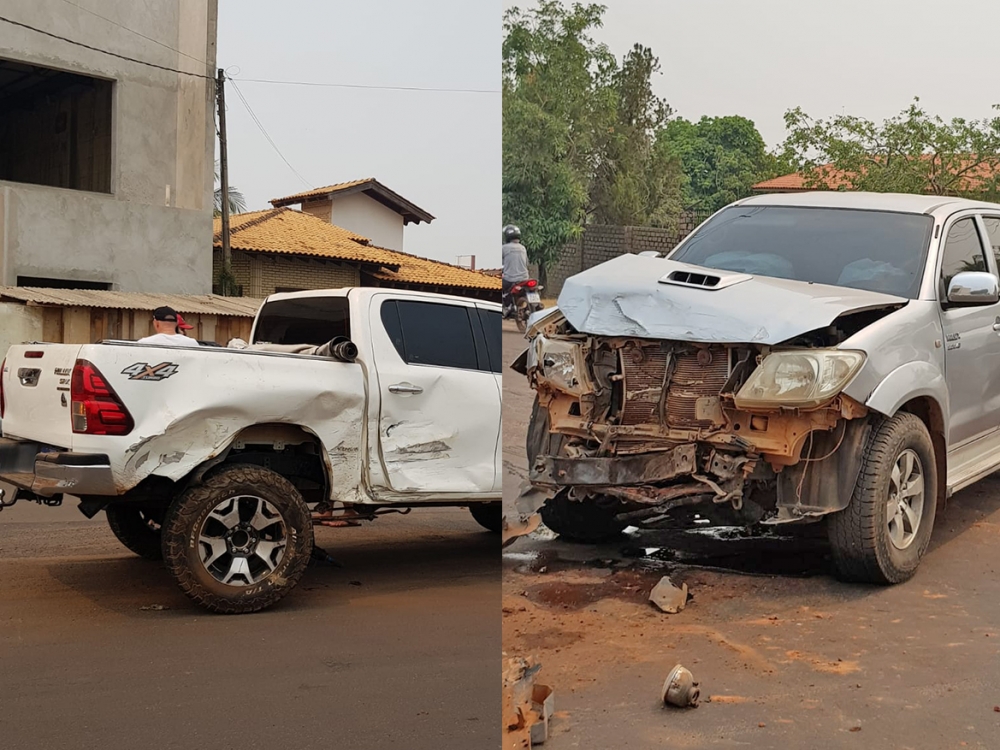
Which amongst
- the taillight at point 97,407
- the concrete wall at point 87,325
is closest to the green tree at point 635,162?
the taillight at point 97,407

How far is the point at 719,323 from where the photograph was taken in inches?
76.7

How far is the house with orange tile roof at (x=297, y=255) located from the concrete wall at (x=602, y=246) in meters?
3.68

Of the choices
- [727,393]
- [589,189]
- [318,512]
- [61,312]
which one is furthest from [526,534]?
[61,312]

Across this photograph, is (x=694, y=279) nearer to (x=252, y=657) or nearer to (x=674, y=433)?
(x=674, y=433)

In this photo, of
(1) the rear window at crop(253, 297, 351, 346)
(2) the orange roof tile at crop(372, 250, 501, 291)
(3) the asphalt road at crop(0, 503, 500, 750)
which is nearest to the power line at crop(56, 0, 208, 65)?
(2) the orange roof tile at crop(372, 250, 501, 291)

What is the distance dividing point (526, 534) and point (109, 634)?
1299 millimetres

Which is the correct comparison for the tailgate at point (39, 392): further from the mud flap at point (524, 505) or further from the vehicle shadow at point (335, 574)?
the mud flap at point (524, 505)

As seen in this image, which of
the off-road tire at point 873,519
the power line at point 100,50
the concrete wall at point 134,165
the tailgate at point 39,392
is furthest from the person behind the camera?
the concrete wall at point 134,165

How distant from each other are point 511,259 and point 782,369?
0.62 m

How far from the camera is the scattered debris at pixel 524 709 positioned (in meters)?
1.71

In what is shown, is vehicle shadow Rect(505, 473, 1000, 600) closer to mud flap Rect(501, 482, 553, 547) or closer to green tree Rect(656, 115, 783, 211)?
mud flap Rect(501, 482, 553, 547)

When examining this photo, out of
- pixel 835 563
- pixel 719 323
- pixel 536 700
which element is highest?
pixel 719 323

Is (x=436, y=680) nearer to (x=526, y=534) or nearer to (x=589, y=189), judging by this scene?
(x=526, y=534)

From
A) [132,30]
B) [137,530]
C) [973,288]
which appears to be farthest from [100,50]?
[973,288]
